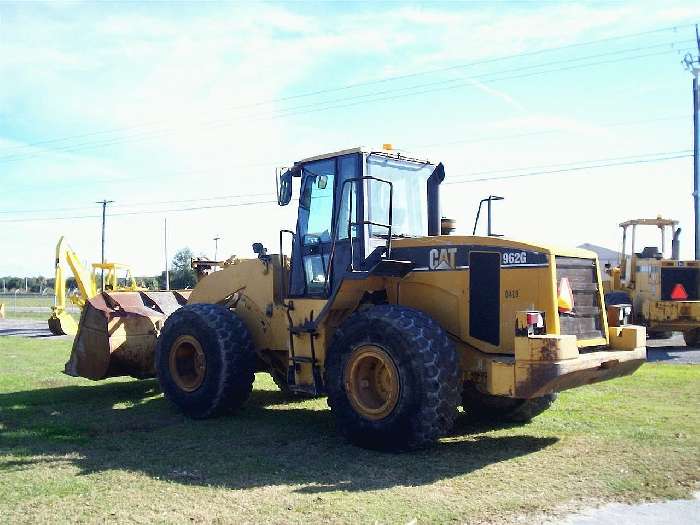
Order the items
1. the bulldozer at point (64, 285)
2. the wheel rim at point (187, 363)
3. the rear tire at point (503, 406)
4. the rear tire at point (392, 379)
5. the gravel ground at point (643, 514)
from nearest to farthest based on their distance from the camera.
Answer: the gravel ground at point (643, 514)
the rear tire at point (392, 379)
the rear tire at point (503, 406)
the wheel rim at point (187, 363)
the bulldozer at point (64, 285)

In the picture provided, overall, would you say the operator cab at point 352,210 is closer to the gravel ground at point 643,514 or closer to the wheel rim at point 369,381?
the wheel rim at point 369,381

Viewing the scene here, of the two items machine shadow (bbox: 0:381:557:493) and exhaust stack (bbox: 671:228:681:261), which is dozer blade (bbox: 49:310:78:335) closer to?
machine shadow (bbox: 0:381:557:493)

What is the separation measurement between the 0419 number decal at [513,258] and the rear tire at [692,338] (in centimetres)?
1349

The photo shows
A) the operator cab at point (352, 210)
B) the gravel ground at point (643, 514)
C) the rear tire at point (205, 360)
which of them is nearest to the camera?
the gravel ground at point (643, 514)

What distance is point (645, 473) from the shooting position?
6289mm

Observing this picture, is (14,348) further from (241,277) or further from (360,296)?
(360,296)

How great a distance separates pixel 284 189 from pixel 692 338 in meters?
14.0

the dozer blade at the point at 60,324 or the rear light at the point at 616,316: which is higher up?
the rear light at the point at 616,316

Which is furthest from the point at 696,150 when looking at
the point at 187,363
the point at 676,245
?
the point at 187,363

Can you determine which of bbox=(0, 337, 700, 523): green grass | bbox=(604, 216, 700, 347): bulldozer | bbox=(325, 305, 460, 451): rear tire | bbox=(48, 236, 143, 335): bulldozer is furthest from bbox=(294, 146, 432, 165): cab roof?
bbox=(48, 236, 143, 335): bulldozer

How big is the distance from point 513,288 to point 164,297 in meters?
6.17

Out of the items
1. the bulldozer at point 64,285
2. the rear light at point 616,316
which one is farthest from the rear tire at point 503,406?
the bulldozer at point 64,285

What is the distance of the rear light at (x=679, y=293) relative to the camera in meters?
17.6

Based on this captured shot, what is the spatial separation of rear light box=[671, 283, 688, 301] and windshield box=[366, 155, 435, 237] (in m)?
10.9
